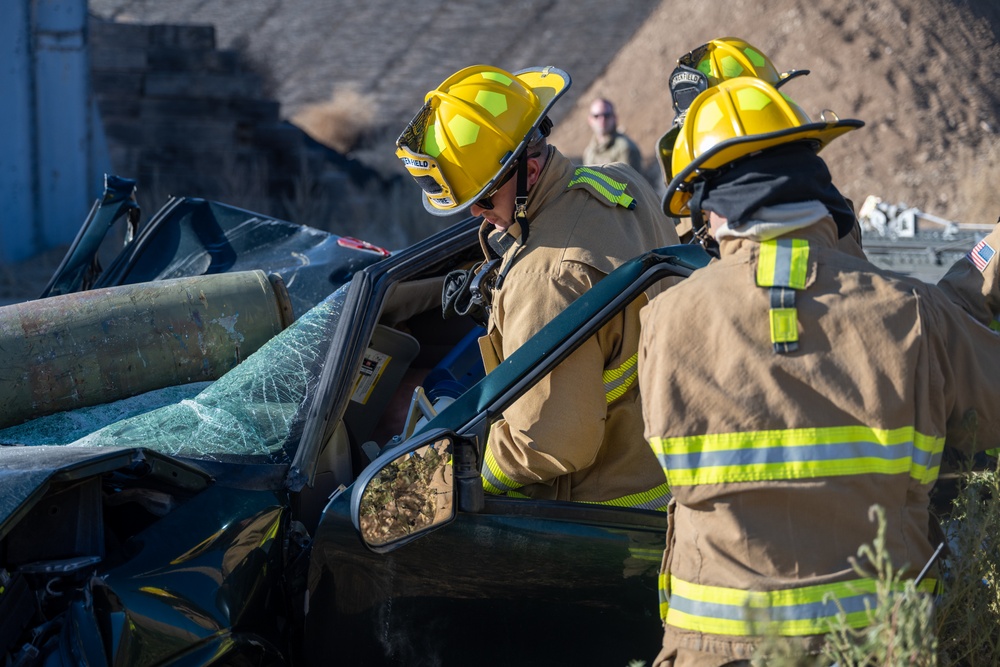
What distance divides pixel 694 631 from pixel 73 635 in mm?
1197

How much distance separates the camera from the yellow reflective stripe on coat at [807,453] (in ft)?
6.07

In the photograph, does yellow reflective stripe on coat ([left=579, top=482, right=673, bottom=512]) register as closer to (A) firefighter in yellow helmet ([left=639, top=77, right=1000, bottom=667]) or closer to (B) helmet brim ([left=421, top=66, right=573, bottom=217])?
(A) firefighter in yellow helmet ([left=639, top=77, right=1000, bottom=667])

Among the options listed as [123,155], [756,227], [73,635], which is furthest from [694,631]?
[123,155]

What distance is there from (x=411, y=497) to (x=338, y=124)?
2319cm

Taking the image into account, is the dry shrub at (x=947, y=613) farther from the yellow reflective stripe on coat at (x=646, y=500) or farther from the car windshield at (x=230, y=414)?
the car windshield at (x=230, y=414)

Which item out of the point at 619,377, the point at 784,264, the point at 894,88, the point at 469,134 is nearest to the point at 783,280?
the point at 784,264

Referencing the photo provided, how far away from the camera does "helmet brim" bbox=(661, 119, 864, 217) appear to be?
192cm

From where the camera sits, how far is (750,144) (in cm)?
195

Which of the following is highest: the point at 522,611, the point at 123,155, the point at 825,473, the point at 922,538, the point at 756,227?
the point at 123,155

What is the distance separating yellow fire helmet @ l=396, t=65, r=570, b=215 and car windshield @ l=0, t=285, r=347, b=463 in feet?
1.75

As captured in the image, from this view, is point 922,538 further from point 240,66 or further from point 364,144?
point 364,144

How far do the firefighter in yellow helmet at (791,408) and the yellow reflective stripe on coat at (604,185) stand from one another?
0.81m

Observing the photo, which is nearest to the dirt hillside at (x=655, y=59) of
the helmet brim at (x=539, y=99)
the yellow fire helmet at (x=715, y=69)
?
the yellow fire helmet at (x=715, y=69)

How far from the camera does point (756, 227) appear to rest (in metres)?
1.93
